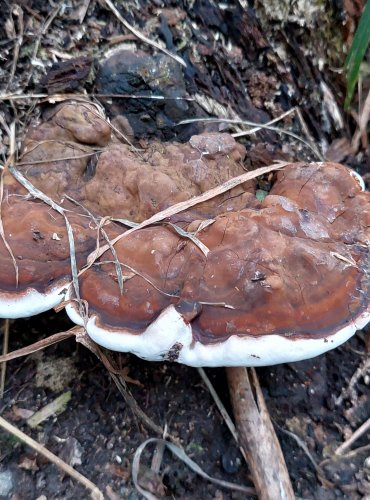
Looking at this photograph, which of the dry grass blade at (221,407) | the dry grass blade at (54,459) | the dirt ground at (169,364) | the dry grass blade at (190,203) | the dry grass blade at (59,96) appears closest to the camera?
the dry grass blade at (190,203)

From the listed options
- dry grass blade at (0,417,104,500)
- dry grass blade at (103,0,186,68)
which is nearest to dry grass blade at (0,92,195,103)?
dry grass blade at (103,0,186,68)

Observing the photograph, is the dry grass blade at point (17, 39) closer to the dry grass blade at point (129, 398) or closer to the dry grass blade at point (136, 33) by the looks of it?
the dry grass blade at point (136, 33)

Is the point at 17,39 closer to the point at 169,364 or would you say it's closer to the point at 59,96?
the point at 59,96

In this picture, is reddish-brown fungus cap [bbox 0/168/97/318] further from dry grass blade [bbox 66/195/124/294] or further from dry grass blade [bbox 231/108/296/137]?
dry grass blade [bbox 231/108/296/137]

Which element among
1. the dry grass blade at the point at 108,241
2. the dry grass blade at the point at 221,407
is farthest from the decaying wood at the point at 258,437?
the dry grass blade at the point at 108,241

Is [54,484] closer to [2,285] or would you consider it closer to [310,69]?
[2,285]

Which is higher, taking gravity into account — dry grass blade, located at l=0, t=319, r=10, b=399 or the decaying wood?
the decaying wood
